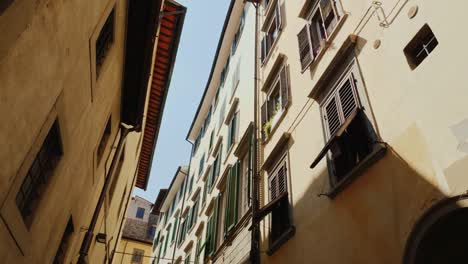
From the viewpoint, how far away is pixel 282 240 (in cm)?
684

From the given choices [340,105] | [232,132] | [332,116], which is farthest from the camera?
[232,132]

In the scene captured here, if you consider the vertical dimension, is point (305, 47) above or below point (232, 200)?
above

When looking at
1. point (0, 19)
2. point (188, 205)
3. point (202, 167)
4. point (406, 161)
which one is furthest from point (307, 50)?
point (188, 205)

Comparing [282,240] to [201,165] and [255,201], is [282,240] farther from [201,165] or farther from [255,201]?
[201,165]

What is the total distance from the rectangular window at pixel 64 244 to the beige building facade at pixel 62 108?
2cm

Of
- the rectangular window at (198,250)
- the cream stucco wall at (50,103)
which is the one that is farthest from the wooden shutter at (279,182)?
the rectangular window at (198,250)

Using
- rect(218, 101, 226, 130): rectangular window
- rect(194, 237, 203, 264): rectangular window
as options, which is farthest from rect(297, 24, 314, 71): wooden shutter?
rect(218, 101, 226, 130): rectangular window

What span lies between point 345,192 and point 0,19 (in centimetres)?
A: 452

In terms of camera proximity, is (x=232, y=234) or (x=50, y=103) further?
(x=232, y=234)

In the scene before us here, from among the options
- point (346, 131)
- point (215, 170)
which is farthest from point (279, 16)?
point (215, 170)

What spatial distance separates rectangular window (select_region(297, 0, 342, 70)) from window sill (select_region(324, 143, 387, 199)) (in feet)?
9.74

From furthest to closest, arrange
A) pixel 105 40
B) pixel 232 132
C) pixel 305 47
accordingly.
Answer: pixel 232 132 → pixel 305 47 → pixel 105 40

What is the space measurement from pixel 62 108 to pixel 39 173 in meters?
0.90

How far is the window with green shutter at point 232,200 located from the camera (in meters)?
10.4
